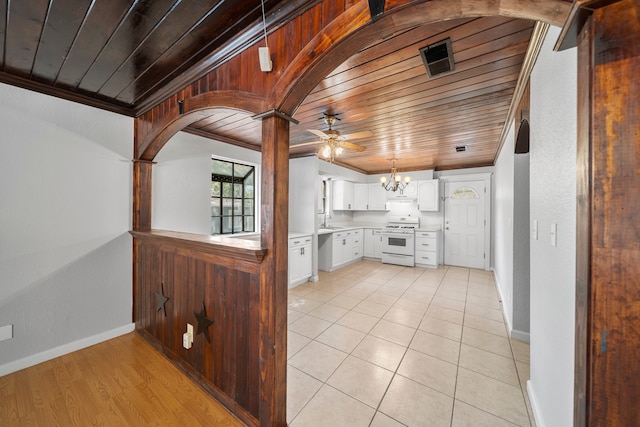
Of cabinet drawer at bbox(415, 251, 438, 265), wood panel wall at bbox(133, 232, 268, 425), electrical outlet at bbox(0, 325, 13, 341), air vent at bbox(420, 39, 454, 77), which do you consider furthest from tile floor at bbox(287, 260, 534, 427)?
air vent at bbox(420, 39, 454, 77)

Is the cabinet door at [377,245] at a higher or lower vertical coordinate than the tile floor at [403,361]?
higher

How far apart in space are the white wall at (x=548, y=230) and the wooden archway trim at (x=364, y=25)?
0.46 metres

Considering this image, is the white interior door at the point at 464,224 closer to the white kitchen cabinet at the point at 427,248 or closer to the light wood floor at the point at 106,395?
the white kitchen cabinet at the point at 427,248

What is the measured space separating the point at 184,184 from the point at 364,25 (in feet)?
9.40

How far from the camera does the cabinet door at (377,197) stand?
6.42 meters

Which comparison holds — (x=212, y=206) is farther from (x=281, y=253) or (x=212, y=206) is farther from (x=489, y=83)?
(x=489, y=83)

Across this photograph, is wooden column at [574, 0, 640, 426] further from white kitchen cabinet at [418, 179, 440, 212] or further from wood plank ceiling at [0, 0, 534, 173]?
white kitchen cabinet at [418, 179, 440, 212]

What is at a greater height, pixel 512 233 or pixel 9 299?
pixel 512 233

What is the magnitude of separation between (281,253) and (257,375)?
0.78m

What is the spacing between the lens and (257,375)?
149cm

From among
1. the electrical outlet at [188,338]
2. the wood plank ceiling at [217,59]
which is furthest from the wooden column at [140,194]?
the electrical outlet at [188,338]

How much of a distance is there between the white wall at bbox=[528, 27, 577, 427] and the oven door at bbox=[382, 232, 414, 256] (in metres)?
3.98

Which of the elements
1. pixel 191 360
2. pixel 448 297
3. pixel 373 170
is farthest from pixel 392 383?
pixel 373 170

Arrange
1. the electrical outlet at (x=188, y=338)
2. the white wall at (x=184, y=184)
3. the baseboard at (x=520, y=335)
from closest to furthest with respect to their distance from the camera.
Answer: the electrical outlet at (x=188, y=338), the baseboard at (x=520, y=335), the white wall at (x=184, y=184)
